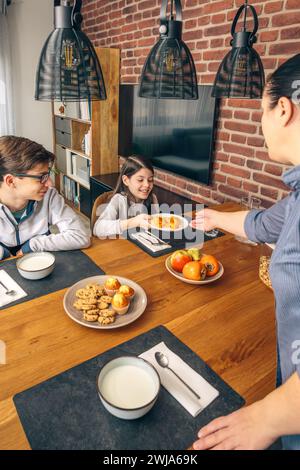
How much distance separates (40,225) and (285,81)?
1368mm

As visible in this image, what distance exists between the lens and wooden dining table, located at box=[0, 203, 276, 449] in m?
0.89

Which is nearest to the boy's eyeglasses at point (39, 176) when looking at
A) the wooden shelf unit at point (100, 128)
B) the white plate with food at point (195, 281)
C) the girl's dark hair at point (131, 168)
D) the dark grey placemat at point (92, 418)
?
the girl's dark hair at point (131, 168)

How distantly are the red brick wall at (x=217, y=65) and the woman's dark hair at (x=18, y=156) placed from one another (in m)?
1.54

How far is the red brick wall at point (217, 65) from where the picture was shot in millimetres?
2139

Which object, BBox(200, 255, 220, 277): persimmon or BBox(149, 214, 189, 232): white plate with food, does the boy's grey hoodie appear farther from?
BBox(200, 255, 220, 277): persimmon

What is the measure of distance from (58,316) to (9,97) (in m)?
3.95

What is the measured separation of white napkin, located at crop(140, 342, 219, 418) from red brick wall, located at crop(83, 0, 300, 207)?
1732 millimetres

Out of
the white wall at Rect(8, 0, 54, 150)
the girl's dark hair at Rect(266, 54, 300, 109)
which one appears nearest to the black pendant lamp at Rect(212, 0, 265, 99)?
the girl's dark hair at Rect(266, 54, 300, 109)

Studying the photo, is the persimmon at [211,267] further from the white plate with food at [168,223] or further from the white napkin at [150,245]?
the white plate with food at [168,223]

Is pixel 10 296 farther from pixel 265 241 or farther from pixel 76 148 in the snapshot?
pixel 76 148

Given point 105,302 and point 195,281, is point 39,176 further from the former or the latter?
point 195,281

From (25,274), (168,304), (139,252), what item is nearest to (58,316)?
(25,274)

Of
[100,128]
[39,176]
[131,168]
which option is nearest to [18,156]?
[39,176]

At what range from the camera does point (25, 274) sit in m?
1.28
